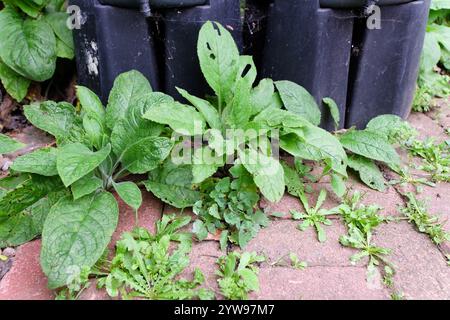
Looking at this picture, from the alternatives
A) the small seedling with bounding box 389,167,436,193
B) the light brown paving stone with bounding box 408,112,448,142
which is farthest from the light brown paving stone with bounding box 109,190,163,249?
the light brown paving stone with bounding box 408,112,448,142

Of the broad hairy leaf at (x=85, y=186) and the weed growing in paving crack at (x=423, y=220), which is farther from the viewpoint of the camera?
the weed growing in paving crack at (x=423, y=220)

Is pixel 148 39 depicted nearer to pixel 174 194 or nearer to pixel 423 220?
pixel 174 194

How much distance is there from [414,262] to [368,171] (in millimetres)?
519

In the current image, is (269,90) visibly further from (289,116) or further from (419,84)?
(419,84)

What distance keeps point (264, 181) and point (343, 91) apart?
2.90 feet

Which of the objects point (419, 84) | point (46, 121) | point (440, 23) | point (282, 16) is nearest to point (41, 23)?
point (46, 121)

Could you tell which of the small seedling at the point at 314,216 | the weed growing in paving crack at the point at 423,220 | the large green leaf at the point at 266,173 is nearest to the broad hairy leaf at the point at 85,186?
the large green leaf at the point at 266,173

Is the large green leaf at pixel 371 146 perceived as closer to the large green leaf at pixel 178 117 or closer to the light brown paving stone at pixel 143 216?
the large green leaf at pixel 178 117

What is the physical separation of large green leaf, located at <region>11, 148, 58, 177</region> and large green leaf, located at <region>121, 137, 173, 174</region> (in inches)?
10.4

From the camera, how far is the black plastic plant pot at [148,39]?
6.57ft

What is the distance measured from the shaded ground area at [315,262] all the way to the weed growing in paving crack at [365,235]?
0.02m

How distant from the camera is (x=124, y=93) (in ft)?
6.40

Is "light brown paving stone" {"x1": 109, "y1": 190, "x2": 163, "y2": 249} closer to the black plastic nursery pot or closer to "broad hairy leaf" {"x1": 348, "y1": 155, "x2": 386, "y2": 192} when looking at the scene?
the black plastic nursery pot

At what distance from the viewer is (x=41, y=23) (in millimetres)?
2324
